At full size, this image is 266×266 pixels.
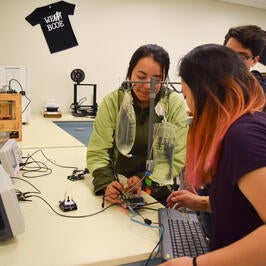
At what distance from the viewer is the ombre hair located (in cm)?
72

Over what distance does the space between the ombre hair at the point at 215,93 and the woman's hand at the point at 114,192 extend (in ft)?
1.81

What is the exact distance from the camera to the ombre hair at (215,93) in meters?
0.72

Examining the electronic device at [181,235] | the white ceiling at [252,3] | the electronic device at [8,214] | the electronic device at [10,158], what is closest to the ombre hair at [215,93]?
the electronic device at [181,235]

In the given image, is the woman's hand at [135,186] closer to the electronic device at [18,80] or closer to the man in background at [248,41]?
the man in background at [248,41]

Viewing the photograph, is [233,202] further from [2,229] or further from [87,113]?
[87,113]

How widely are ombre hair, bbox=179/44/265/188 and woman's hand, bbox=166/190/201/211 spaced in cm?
39

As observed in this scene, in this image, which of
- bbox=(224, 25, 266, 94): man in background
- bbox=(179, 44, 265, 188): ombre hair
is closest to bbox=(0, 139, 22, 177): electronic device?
bbox=(179, 44, 265, 188): ombre hair

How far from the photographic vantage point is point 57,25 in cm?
388

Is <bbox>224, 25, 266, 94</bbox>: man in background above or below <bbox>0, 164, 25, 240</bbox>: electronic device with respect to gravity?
above

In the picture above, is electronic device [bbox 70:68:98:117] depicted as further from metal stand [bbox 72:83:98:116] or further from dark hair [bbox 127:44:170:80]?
dark hair [bbox 127:44:170:80]

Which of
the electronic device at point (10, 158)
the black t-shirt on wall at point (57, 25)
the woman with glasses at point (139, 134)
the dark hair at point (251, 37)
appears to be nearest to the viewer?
the woman with glasses at point (139, 134)

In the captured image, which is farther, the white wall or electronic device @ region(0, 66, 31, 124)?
the white wall

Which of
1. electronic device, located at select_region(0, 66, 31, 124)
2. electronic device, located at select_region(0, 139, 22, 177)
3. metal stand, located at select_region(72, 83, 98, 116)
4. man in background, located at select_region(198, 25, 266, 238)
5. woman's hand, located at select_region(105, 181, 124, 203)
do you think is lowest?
metal stand, located at select_region(72, 83, 98, 116)

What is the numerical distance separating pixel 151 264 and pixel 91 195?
475 millimetres
